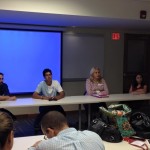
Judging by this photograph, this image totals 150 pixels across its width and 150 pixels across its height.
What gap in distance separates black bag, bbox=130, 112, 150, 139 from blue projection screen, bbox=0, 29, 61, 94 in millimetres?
3371

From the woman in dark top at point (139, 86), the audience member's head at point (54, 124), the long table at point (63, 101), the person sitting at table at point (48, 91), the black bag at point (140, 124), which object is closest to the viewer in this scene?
the audience member's head at point (54, 124)

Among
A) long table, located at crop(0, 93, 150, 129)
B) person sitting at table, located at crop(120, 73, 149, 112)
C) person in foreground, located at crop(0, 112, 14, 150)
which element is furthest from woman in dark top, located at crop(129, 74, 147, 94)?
person in foreground, located at crop(0, 112, 14, 150)

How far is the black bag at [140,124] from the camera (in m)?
2.61

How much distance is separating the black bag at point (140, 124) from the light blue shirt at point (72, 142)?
1054 mm

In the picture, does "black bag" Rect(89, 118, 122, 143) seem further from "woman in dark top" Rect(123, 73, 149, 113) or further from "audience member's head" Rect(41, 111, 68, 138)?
"woman in dark top" Rect(123, 73, 149, 113)

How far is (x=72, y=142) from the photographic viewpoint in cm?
158

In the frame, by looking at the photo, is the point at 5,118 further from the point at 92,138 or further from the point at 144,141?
the point at 144,141

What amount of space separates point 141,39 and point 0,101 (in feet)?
14.4

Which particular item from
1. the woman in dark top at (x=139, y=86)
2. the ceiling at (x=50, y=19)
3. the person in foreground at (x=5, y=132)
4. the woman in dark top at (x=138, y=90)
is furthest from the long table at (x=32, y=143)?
the woman in dark top at (x=139, y=86)

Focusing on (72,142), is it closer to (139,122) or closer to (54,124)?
(54,124)

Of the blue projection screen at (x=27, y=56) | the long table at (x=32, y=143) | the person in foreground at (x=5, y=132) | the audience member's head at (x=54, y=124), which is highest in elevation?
the blue projection screen at (x=27, y=56)

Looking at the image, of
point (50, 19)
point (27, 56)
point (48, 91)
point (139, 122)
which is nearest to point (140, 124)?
point (139, 122)

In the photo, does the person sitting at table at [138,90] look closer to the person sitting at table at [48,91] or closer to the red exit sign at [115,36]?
the person sitting at table at [48,91]

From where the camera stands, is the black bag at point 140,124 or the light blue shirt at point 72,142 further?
the black bag at point 140,124
